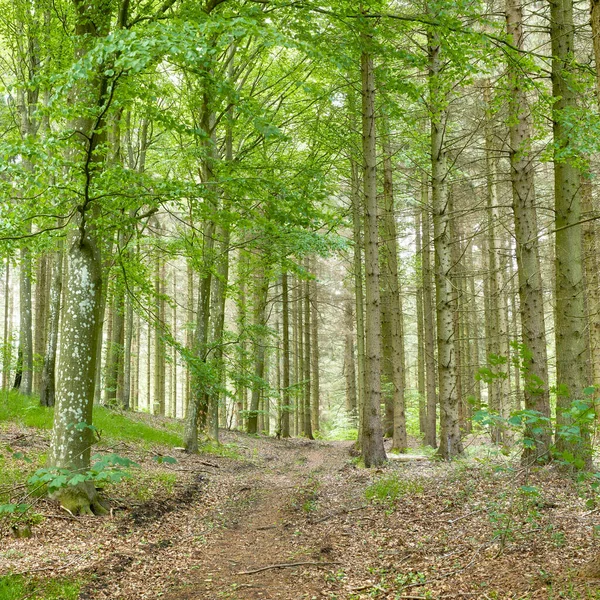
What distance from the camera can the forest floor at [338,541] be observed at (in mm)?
4863

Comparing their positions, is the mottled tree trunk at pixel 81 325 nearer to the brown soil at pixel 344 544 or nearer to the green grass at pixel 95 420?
the brown soil at pixel 344 544

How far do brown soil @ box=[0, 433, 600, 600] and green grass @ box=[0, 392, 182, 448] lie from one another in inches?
143

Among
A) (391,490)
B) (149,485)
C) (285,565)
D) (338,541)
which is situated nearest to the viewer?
(285,565)

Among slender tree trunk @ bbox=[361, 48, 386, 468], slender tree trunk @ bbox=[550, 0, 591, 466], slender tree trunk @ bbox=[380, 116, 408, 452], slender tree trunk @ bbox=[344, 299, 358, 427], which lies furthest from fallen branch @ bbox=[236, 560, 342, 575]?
slender tree trunk @ bbox=[344, 299, 358, 427]

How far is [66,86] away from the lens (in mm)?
5719

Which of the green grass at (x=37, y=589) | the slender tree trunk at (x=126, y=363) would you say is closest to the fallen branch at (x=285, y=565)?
the green grass at (x=37, y=589)

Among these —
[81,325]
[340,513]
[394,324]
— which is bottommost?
[340,513]

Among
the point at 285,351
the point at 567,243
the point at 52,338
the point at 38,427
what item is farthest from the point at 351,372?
the point at 567,243

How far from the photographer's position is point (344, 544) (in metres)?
6.39

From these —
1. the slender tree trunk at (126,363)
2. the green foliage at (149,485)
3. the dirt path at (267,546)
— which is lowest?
the dirt path at (267,546)

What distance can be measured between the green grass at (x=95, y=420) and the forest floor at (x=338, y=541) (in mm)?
1986

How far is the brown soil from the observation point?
485 cm

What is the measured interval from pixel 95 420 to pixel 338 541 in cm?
936

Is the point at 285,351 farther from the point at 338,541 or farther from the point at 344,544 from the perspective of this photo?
the point at 344,544
